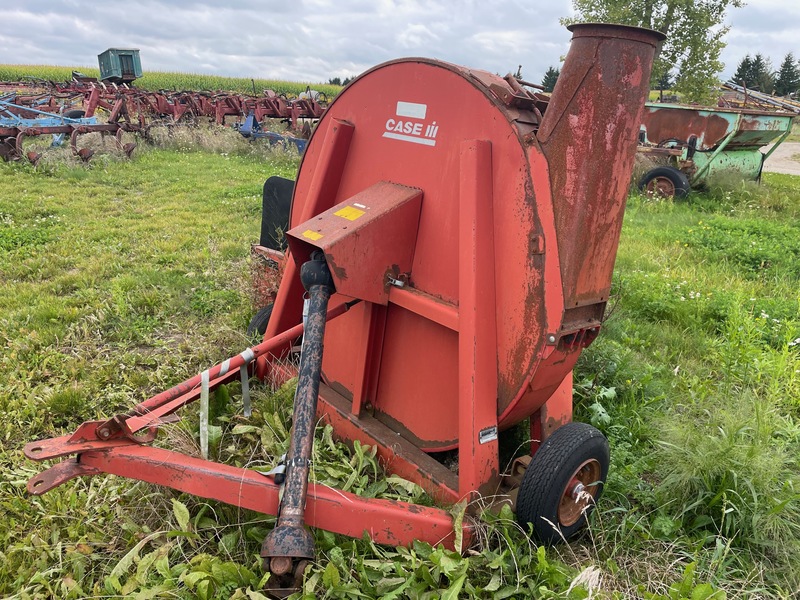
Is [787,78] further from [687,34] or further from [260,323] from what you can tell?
[260,323]

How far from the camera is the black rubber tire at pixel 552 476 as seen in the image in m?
1.99

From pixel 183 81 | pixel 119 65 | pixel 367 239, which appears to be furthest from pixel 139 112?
pixel 183 81

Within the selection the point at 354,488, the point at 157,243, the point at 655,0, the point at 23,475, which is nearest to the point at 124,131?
the point at 157,243

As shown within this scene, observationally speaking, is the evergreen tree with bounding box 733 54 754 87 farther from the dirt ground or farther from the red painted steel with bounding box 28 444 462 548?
the red painted steel with bounding box 28 444 462 548

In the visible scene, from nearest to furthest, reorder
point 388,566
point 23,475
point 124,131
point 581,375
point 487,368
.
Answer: point 388,566
point 487,368
point 23,475
point 581,375
point 124,131

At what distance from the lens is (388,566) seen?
1.92 metres

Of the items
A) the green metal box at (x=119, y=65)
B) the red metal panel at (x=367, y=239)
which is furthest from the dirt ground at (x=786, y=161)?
the green metal box at (x=119, y=65)

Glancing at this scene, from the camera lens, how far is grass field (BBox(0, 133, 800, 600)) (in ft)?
6.44

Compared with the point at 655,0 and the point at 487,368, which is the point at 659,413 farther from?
the point at 655,0

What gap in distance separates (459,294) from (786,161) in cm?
2256

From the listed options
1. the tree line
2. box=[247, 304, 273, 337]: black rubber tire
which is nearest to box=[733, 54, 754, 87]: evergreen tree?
the tree line

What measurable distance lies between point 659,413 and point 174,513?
246 centimetres

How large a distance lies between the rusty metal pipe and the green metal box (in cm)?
2913

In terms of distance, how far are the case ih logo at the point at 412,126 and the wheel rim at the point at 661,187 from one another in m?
7.99
